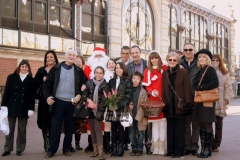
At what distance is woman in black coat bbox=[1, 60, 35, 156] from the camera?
7422mm

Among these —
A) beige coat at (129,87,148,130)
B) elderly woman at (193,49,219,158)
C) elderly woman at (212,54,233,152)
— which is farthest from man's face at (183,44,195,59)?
beige coat at (129,87,148,130)

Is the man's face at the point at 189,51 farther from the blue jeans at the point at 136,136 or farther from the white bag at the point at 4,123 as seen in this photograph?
the white bag at the point at 4,123

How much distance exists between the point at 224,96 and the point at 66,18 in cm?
1574

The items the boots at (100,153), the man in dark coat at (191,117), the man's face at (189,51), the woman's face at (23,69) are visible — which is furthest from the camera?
the man's face at (189,51)

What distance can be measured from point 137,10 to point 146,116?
67.0ft

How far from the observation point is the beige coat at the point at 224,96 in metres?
7.79

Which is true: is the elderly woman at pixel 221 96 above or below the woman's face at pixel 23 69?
below

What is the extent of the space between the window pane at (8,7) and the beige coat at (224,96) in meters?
13.8

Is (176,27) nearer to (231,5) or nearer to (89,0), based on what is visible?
(89,0)

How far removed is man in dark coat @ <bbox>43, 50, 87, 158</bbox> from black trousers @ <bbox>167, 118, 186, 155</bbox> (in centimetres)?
201

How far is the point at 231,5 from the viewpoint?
4584 centimetres

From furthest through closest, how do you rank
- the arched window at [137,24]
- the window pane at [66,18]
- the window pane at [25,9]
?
the arched window at [137,24], the window pane at [66,18], the window pane at [25,9]

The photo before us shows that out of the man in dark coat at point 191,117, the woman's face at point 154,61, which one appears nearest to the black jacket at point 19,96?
the woman's face at point 154,61

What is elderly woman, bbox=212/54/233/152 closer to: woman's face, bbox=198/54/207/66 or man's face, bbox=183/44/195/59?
man's face, bbox=183/44/195/59
